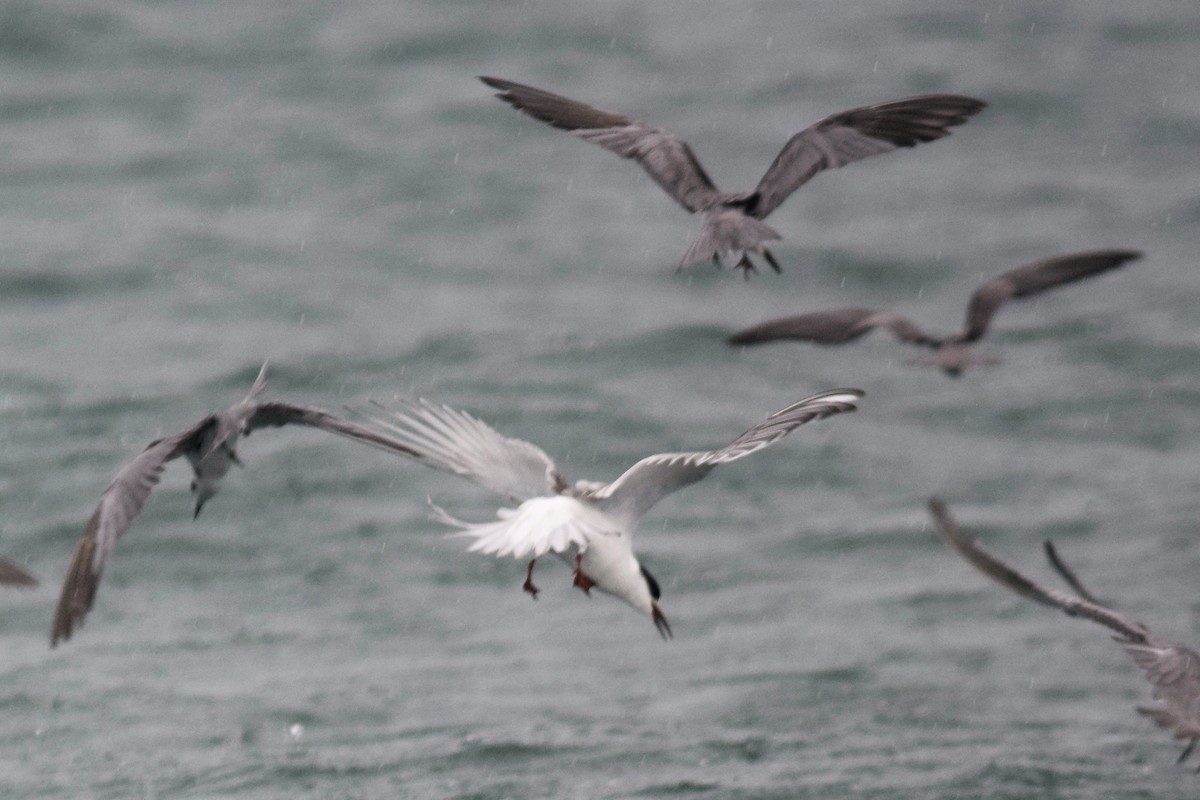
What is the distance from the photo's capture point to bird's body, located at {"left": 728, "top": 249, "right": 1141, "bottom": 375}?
25.3 ft

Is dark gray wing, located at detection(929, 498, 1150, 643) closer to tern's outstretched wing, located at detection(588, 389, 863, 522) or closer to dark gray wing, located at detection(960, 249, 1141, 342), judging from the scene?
tern's outstretched wing, located at detection(588, 389, 863, 522)

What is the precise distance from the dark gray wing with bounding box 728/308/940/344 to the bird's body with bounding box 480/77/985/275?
0.36 metres

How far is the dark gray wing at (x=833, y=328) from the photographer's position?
7.71 meters

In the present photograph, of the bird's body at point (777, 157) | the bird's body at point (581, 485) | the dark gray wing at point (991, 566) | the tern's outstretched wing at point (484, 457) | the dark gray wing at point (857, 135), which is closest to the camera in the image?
the dark gray wing at point (991, 566)

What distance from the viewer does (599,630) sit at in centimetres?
1280

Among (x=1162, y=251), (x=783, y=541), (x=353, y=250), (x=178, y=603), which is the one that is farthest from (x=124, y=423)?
(x=1162, y=251)

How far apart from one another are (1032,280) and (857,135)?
101 centimetres

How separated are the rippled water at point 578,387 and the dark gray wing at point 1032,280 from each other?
10.2 ft

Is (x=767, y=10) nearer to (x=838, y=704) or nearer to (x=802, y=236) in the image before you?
(x=802, y=236)

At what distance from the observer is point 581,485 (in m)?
7.67

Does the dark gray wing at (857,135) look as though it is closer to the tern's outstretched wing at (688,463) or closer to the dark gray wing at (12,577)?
the tern's outstretched wing at (688,463)

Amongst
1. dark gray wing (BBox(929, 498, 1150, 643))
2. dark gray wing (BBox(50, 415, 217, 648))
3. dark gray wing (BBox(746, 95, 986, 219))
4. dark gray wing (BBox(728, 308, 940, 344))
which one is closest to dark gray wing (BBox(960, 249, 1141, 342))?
dark gray wing (BBox(728, 308, 940, 344))

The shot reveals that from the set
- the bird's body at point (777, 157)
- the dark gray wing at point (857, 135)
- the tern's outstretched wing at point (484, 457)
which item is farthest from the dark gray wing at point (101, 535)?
the dark gray wing at point (857, 135)

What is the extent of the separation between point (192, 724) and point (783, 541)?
4481mm
